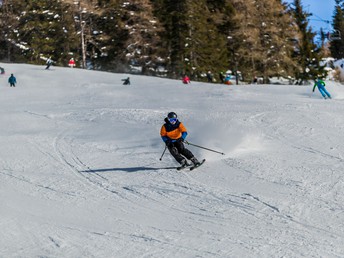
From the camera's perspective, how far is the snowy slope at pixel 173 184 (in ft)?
19.7

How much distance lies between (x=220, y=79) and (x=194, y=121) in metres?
25.3

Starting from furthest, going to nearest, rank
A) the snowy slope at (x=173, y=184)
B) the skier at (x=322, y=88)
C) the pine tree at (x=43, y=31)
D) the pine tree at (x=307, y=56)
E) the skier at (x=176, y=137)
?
the pine tree at (x=43, y=31) < the pine tree at (x=307, y=56) < the skier at (x=322, y=88) < the skier at (x=176, y=137) < the snowy slope at (x=173, y=184)

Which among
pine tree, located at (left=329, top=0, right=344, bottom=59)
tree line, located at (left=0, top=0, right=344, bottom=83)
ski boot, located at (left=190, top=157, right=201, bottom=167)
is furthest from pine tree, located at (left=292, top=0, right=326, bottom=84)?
ski boot, located at (left=190, top=157, right=201, bottom=167)

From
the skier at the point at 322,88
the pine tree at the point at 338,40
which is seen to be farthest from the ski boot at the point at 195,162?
the pine tree at the point at 338,40

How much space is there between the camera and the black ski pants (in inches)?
378

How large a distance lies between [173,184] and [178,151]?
48.4 inches

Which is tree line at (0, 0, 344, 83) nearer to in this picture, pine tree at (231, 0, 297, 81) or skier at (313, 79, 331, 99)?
pine tree at (231, 0, 297, 81)

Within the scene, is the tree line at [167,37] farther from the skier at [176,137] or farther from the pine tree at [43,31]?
the skier at [176,137]

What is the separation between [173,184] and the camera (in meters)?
8.60

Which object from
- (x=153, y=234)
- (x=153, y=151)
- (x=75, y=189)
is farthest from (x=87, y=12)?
(x=153, y=234)

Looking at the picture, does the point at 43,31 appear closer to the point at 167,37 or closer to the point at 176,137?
the point at 167,37

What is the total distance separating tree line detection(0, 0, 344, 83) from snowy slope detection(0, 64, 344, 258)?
72.0ft

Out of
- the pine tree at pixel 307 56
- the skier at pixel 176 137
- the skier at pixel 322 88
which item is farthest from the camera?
the pine tree at pixel 307 56

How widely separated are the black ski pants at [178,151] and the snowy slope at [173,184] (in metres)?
0.38
